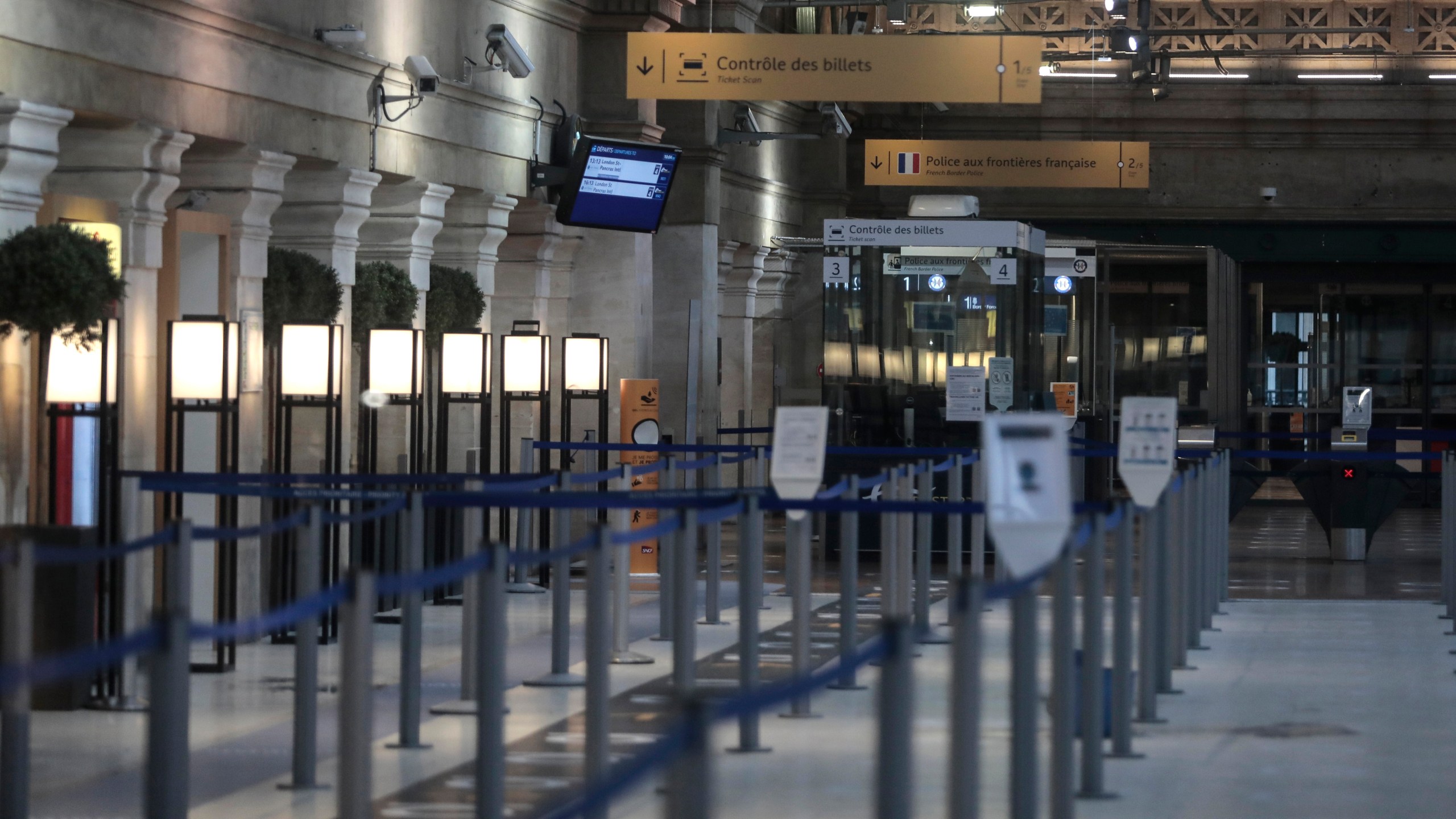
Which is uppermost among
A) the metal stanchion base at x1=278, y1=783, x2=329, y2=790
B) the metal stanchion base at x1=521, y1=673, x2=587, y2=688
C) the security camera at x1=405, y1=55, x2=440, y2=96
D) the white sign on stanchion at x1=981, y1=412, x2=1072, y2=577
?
the security camera at x1=405, y1=55, x2=440, y2=96

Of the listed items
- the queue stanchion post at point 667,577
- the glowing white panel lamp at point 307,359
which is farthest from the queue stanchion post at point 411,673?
the glowing white panel lamp at point 307,359

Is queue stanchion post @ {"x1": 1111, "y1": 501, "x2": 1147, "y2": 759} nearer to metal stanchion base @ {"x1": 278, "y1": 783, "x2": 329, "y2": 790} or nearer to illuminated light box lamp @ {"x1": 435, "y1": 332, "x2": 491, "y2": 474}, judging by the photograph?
metal stanchion base @ {"x1": 278, "y1": 783, "x2": 329, "y2": 790}

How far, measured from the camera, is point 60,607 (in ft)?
26.2

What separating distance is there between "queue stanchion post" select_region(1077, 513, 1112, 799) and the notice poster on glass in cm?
887

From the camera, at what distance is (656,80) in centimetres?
1384

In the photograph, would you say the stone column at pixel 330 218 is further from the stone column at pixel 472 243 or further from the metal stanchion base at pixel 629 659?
the metal stanchion base at pixel 629 659

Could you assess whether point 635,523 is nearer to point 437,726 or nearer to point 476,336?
point 476,336

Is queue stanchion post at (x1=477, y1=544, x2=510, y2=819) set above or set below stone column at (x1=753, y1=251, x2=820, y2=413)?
below

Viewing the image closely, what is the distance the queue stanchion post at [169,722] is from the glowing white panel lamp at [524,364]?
860 cm

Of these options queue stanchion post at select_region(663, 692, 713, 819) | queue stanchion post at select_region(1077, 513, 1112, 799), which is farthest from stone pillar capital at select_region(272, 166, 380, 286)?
queue stanchion post at select_region(663, 692, 713, 819)

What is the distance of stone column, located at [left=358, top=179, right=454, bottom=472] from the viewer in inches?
535

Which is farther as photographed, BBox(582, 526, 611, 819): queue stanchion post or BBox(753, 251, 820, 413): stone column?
BBox(753, 251, 820, 413): stone column

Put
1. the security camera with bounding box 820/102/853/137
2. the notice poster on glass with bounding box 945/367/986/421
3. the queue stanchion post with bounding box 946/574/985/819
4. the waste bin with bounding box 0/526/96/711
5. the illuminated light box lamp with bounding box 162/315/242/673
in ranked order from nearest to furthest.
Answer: the queue stanchion post with bounding box 946/574/985/819, the waste bin with bounding box 0/526/96/711, the illuminated light box lamp with bounding box 162/315/242/673, the notice poster on glass with bounding box 945/367/986/421, the security camera with bounding box 820/102/853/137

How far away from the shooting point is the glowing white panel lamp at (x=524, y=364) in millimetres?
13633
